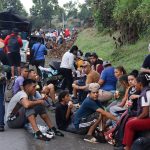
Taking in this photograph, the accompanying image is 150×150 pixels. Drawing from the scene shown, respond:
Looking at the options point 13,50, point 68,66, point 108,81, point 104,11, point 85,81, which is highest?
point 104,11

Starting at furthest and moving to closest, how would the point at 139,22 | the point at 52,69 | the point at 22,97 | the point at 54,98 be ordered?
the point at 139,22 < the point at 52,69 < the point at 54,98 < the point at 22,97

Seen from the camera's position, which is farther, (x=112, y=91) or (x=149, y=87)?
(x=112, y=91)

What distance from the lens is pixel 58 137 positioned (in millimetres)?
9414

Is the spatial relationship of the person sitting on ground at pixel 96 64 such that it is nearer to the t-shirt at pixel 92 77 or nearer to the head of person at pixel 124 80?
the t-shirt at pixel 92 77

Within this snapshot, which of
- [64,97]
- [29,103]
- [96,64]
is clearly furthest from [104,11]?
[29,103]

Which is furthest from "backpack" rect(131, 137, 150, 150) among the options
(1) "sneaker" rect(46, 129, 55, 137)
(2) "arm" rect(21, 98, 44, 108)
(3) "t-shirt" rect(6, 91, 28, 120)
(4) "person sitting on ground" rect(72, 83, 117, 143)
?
(3) "t-shirt" rect(6, 91, 28, 120)

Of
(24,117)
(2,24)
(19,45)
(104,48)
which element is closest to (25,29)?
(2,24)

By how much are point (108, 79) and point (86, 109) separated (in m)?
2.19

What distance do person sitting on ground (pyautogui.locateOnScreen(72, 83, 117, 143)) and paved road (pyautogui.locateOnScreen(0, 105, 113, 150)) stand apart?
204 millimetres

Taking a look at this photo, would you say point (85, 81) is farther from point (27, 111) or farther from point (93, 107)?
Answer: point (27, 111)

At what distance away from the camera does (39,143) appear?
29.3 ft

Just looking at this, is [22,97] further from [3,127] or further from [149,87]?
[149,87]

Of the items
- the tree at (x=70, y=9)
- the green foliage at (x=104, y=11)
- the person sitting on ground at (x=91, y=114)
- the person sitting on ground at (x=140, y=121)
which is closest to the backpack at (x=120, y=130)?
the person sitting on ground at (x=140, y=121)

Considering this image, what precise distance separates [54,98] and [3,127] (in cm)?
285
